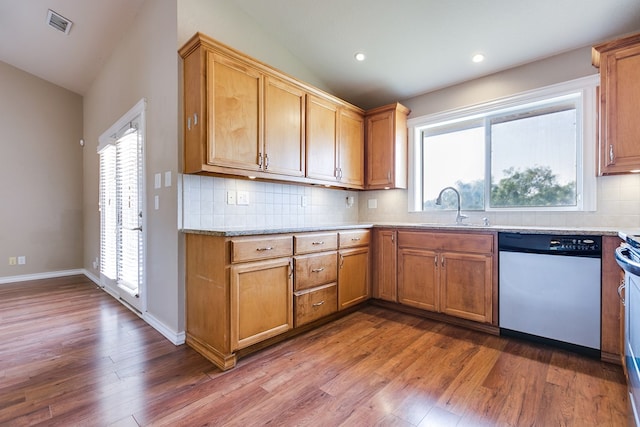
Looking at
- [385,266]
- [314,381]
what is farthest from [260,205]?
[314,381]

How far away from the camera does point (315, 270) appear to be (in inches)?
101

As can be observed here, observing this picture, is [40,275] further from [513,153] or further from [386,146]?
[513,153]

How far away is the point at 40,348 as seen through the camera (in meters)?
2.27

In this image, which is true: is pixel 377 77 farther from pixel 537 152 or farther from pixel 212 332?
pixel 212 332

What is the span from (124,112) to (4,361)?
252 cm

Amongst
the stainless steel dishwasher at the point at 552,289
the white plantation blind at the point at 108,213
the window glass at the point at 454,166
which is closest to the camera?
the stainless steel dishwasher at the point at 552,289

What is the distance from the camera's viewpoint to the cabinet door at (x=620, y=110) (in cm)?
211

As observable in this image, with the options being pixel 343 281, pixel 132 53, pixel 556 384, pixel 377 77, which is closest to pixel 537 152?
pixel 377 77

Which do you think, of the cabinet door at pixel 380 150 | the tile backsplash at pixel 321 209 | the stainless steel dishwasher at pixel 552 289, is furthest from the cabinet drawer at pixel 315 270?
the stainless steel dishwasher at pixel 552 289

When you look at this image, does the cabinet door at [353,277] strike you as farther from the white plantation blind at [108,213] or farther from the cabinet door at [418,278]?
the white plantation blind at [108,213]

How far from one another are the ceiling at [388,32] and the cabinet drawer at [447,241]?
1719mm

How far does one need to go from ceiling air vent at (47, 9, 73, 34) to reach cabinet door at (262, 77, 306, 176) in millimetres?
2501

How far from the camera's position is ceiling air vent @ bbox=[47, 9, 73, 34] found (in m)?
3.10

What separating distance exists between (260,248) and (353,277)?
4.04 ft
